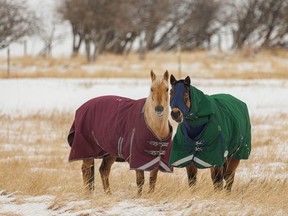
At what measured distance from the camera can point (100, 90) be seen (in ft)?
72.2

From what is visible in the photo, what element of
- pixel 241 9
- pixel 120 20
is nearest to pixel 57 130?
pixel 120 20

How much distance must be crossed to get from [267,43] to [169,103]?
3891cm

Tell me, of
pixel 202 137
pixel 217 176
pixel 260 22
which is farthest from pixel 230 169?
pixel 260 22

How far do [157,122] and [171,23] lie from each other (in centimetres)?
5237

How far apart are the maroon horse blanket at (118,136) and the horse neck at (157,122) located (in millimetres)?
48

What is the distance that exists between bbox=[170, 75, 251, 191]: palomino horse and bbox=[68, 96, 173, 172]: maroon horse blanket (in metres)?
0.20

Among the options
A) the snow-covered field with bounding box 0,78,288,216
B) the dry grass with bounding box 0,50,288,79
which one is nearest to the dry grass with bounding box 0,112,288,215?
the snow-covered field with bounding box 0,78,288,216

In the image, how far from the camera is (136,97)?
67.9 ft

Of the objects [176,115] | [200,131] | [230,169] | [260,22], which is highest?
[260,22]

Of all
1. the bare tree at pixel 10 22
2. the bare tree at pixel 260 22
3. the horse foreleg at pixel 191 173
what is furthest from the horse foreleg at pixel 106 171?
the bare tree at pixel 260 22

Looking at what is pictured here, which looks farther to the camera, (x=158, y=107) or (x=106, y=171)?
(x=106, y=171)

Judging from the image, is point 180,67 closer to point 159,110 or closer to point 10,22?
point 10,22

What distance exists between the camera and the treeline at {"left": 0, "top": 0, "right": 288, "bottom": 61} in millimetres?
40031

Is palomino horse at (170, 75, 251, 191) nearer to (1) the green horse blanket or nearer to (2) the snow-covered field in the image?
(1) the green horse blanket
